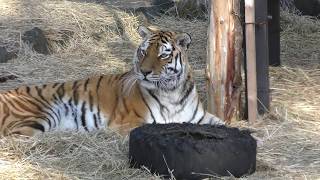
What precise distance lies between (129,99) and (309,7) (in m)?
7.63

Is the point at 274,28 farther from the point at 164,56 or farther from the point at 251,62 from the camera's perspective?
the point at 164,56

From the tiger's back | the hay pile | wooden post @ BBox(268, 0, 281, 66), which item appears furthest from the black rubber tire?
wooden post @ BBox(268, 0, 281, 66)

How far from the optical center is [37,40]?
10.0m

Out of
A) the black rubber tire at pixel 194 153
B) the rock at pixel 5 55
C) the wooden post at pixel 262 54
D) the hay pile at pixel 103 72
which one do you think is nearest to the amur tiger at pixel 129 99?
the hay pile at pixel 103 72

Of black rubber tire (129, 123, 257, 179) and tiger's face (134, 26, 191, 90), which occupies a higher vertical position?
tiger's face (134, 26, 191, 90)

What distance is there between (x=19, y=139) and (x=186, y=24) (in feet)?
22.3

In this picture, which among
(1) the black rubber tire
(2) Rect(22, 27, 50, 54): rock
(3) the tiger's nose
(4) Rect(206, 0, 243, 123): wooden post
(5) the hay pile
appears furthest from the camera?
(2) Rect(22, 27, 50, 54): rock

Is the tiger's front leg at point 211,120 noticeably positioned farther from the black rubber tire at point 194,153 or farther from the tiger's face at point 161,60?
the black rubber tire at point 194,153

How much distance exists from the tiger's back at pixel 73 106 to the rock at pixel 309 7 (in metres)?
7.28

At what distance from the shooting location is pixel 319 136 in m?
6.55

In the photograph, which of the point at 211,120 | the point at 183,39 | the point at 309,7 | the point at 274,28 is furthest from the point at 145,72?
→ the point at 309,7

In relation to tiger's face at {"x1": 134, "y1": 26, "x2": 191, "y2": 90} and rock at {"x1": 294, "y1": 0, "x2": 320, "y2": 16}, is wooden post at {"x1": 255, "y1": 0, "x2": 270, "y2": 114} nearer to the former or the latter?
tiger's face at {"x1": 134, "y1": 26, "x2": 191, "y2": 90}

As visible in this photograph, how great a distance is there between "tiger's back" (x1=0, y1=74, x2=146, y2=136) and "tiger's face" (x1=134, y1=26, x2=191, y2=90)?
0.30 meters

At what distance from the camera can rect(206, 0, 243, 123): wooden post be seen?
22.9 feet
